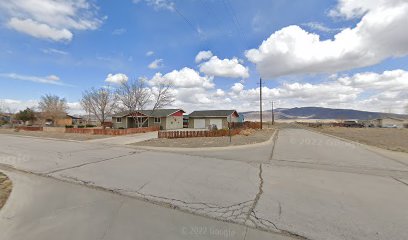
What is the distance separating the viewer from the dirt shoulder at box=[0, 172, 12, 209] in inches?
199

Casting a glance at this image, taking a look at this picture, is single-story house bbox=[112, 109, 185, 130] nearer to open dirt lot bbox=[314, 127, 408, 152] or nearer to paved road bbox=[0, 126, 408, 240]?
open dirt lot bbox=[314, 127, 408, 152]

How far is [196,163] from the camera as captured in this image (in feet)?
30.7

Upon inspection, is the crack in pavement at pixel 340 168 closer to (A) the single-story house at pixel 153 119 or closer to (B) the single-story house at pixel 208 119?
(A) the single-story house at pixel 153 119

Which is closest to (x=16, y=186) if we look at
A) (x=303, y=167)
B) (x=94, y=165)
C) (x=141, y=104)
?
(x=94, y=165)

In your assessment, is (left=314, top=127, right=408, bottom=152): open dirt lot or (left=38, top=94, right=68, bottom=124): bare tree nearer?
(left=314, top=127, right=408, bottom=152): open dirt lot

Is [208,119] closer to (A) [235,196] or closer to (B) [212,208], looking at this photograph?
(A) [235,196]

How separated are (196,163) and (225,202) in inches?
179

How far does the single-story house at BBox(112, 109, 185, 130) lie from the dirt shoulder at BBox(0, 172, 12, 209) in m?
31.3

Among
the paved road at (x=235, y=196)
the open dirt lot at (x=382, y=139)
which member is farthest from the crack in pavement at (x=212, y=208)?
the open dirt lot at (x=382, y=139)

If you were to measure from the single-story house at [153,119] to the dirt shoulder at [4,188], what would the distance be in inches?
1232

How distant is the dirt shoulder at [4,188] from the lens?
5066mm

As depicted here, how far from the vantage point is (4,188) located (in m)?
5.86

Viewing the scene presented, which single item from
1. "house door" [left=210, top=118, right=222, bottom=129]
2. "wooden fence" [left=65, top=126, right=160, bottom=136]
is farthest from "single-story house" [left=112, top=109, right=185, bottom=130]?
"wooden fence" [left=65, top=126, right=160, bottom=136]

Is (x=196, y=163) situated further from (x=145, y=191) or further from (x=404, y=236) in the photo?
(x=404, y=236)
